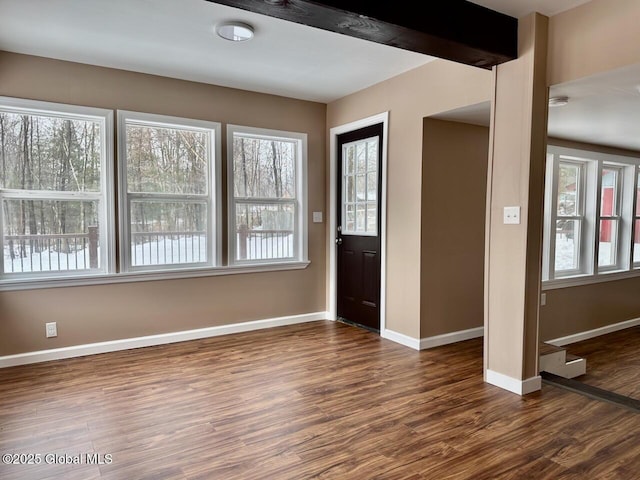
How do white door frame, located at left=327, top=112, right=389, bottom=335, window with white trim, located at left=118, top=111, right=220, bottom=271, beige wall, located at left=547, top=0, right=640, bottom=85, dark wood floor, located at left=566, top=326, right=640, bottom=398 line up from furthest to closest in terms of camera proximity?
white door frame, located at left=327, top=112, right=389, bottom=335, window with white trim, located at left=118, top=111, right=220, bottom=271, dark wood floor, located at left=566, top=326, right=640, bottom=398, beige wall, located at left=547, top=0, right=640, bottom=85

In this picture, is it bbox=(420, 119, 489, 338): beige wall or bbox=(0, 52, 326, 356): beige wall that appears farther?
bbox=(420, 119, 489, 338): beige wall

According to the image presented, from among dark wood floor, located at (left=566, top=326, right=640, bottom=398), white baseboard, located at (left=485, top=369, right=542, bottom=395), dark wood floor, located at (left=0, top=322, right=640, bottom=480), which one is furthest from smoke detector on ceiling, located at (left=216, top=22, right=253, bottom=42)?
dark wood floor, located at (left=566, top=326, right=640, bottom=398)

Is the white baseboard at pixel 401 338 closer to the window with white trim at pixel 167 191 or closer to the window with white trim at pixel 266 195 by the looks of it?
the window with white trim at pixel 266 195

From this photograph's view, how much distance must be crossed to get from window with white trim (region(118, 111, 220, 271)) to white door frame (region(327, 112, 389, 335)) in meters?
1.34

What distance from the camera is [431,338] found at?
3.98 metres

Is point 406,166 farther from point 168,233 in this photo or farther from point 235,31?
point 168,233

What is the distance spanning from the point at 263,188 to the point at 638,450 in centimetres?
371

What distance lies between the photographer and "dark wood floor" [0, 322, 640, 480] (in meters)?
2.08

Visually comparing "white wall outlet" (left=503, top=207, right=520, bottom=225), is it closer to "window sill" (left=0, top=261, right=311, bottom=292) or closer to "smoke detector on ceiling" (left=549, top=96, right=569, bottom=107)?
"smoke detector on ceiling" (left=549, top=96, right=569, bottom=107)

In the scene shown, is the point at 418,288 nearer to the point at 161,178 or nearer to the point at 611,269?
the point at 161,178

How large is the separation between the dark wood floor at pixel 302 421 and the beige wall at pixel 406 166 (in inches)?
21.9

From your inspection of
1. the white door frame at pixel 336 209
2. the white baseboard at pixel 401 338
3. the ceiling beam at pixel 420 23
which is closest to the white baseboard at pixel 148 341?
the white door frame at pixel 336 209

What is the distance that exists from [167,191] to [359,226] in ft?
6.57

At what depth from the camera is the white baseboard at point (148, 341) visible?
350 centimetres
